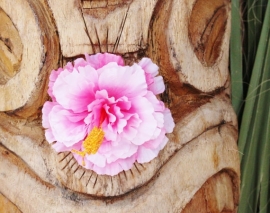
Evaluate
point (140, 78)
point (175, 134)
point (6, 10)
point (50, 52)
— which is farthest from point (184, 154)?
point (6, 10)

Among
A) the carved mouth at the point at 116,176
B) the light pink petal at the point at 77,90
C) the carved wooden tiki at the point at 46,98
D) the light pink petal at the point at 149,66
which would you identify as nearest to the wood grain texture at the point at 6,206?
the carved wooden tiki at the point at 46,98

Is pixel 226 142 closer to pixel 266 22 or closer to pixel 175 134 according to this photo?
pixel 175 134

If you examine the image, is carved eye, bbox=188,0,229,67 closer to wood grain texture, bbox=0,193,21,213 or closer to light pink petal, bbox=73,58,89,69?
light pink petal, bbox=73,58,89,69

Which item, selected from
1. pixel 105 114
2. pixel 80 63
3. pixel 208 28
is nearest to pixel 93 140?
pixel 105 114

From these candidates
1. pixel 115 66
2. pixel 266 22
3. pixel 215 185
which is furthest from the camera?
pixel 266 22

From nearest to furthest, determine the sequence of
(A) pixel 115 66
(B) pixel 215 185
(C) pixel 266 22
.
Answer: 1. (A) pixel 115 66
2. (B) pixel 215 185
3. (C) pixel 266 22

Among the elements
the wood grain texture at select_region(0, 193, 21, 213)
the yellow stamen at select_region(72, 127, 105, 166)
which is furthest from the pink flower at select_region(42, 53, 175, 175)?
the wood grain texture at select_region(0, 193, 21, 213)

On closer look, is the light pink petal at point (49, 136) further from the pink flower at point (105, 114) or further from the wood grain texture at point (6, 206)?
the wood grain texture at point (6, 206)
